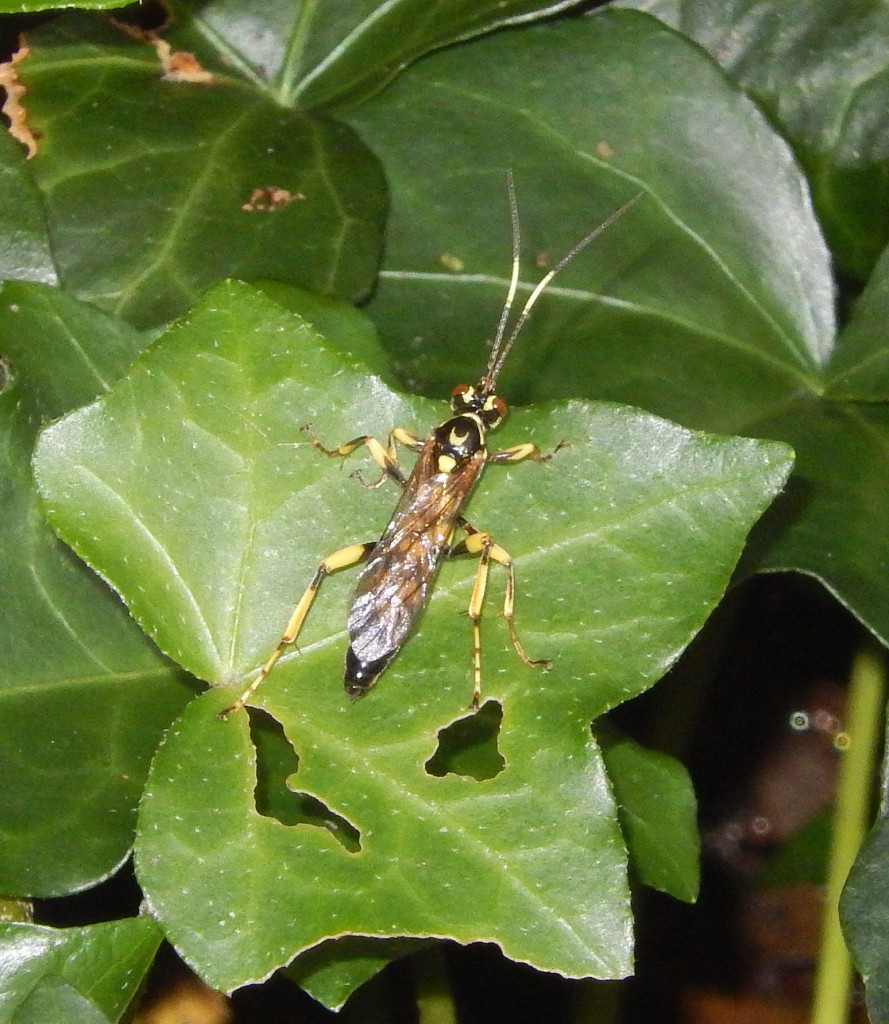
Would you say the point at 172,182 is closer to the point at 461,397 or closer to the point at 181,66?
the point at 181,66

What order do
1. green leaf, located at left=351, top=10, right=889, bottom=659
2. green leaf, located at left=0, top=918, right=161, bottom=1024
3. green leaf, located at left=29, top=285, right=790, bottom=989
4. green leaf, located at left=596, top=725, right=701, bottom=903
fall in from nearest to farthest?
green leaf, located at left=29, top=285, right=790, bottom=989
green leaf, located at left=0, top=918, right=161, bottom=1024
green leaf, located at left=596, top=725, right=701, bottom=903
green leaf, located at left=351, top=10, right=889, bottom=659

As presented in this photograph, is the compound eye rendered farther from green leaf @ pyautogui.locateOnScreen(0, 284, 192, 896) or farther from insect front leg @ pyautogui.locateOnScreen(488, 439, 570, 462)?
green leaf @ pyautogui.locateOnScreen(0, 284, 192, 896)

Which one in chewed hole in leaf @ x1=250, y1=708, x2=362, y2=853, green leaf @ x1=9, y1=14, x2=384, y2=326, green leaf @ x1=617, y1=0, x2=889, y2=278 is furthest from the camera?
green leaf @ x1=617, y1=0, x2=889, y2=278

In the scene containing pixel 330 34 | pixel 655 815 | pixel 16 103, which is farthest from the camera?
pixel 330 34

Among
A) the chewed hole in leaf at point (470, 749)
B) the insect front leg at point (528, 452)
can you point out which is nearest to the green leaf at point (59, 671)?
the chewed hole in leaf at point (470, 749)

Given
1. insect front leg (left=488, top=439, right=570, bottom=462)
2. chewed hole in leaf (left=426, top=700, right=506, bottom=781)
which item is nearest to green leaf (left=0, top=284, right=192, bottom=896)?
chewed hole in leaf (left=426, top=700, right=506, bottom=781)

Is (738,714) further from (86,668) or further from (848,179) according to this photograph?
(86,668)

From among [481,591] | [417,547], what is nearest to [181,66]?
[417,547]
